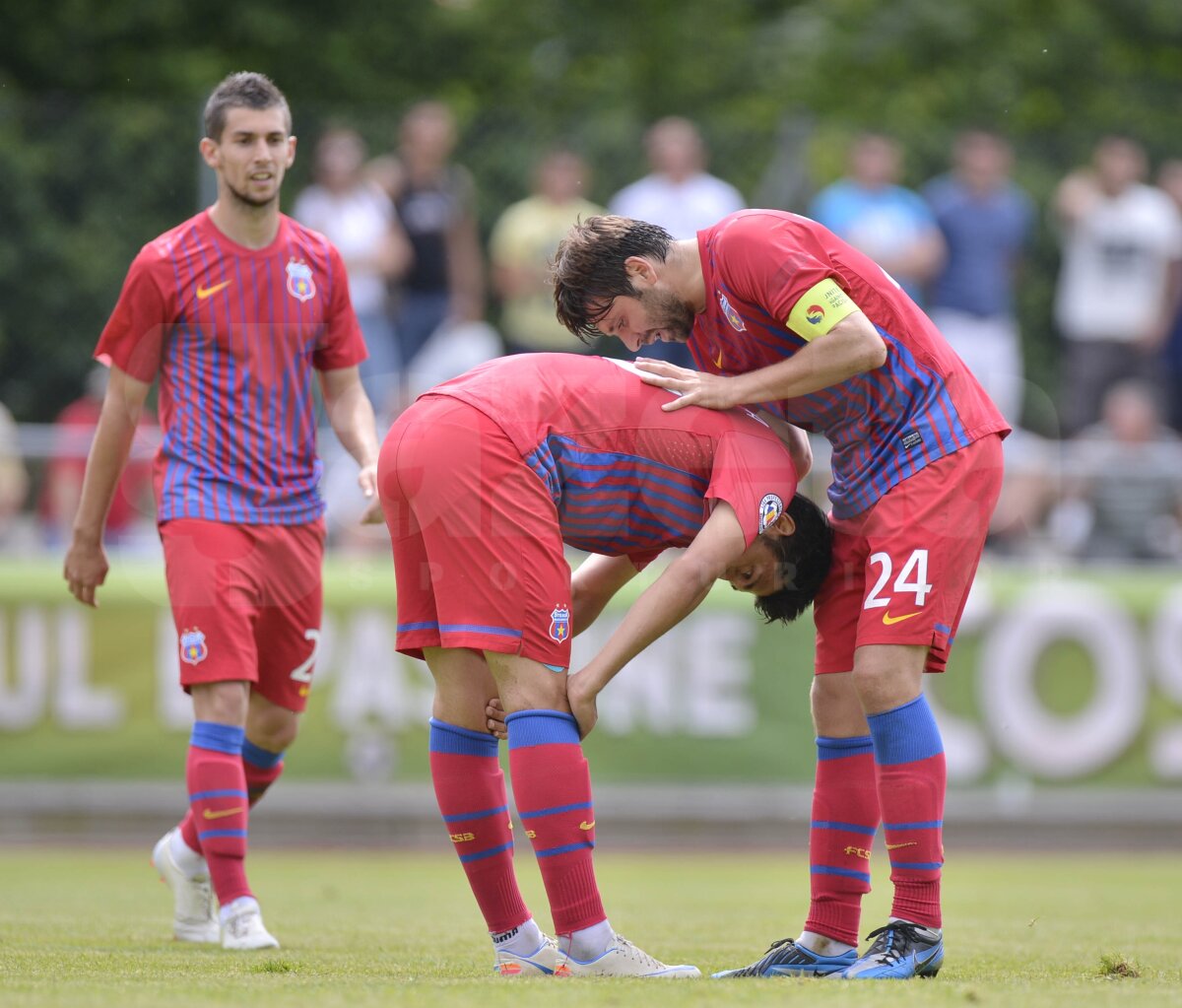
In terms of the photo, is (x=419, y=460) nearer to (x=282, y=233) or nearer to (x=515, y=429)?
(x=515, y=429)

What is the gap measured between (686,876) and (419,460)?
16.1 feet

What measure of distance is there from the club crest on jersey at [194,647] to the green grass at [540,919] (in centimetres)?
92

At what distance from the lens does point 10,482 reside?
34.5 feet

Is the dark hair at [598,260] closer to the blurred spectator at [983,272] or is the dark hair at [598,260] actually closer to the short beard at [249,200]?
the short beard at [249,200]

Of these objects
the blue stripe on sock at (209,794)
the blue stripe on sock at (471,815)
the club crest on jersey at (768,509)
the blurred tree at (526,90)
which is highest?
the blurred tree at (526,90)

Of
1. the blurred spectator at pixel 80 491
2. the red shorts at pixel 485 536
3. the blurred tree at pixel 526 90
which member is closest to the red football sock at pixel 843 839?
the red shorts at pixel 485 536

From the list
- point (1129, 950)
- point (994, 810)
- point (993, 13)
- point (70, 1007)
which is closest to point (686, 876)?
point (994, 810)

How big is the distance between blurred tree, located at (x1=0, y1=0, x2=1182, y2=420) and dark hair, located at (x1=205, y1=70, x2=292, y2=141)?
5.16 meters

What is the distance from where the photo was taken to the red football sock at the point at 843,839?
5.30 metres

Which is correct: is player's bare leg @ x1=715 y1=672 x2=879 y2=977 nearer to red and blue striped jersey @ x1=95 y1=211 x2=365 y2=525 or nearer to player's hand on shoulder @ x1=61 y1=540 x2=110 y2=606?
red and blue striped jersey @ x1=95 y1=211 x2=365 y2=525

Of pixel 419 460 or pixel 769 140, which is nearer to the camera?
pixel 419 460

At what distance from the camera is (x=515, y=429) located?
493cm

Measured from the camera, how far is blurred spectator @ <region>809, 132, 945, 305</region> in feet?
39.5

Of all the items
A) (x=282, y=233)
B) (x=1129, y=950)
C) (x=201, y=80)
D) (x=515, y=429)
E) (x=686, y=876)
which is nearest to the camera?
(x=515, y=429)
